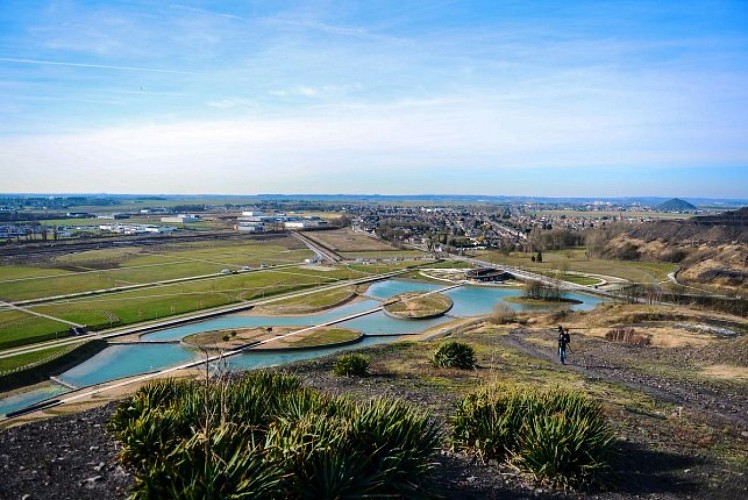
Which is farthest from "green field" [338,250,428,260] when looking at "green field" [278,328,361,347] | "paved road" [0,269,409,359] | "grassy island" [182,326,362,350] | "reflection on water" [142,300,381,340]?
"grassy island" [182,326,362,350]

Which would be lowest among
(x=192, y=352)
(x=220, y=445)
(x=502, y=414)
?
(x=192, y=352)

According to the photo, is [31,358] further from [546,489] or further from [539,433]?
[546,489]

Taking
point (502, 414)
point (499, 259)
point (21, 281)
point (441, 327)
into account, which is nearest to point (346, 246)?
point (499, 259)

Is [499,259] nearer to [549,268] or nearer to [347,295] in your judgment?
[549,268]

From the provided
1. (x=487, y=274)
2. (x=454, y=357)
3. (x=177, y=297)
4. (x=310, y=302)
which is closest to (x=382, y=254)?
(x=487, y=274)

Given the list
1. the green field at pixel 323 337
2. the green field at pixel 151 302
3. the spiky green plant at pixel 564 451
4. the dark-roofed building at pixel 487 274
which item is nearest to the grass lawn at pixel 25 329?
the green field at pixel 151 302

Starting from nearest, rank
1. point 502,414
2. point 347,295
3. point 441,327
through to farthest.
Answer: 1. point 502,414
2. point 441,327
3. point 347,295

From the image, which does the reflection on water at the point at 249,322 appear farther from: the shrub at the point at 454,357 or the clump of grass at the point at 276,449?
the clump of grass at the point at 276,449
